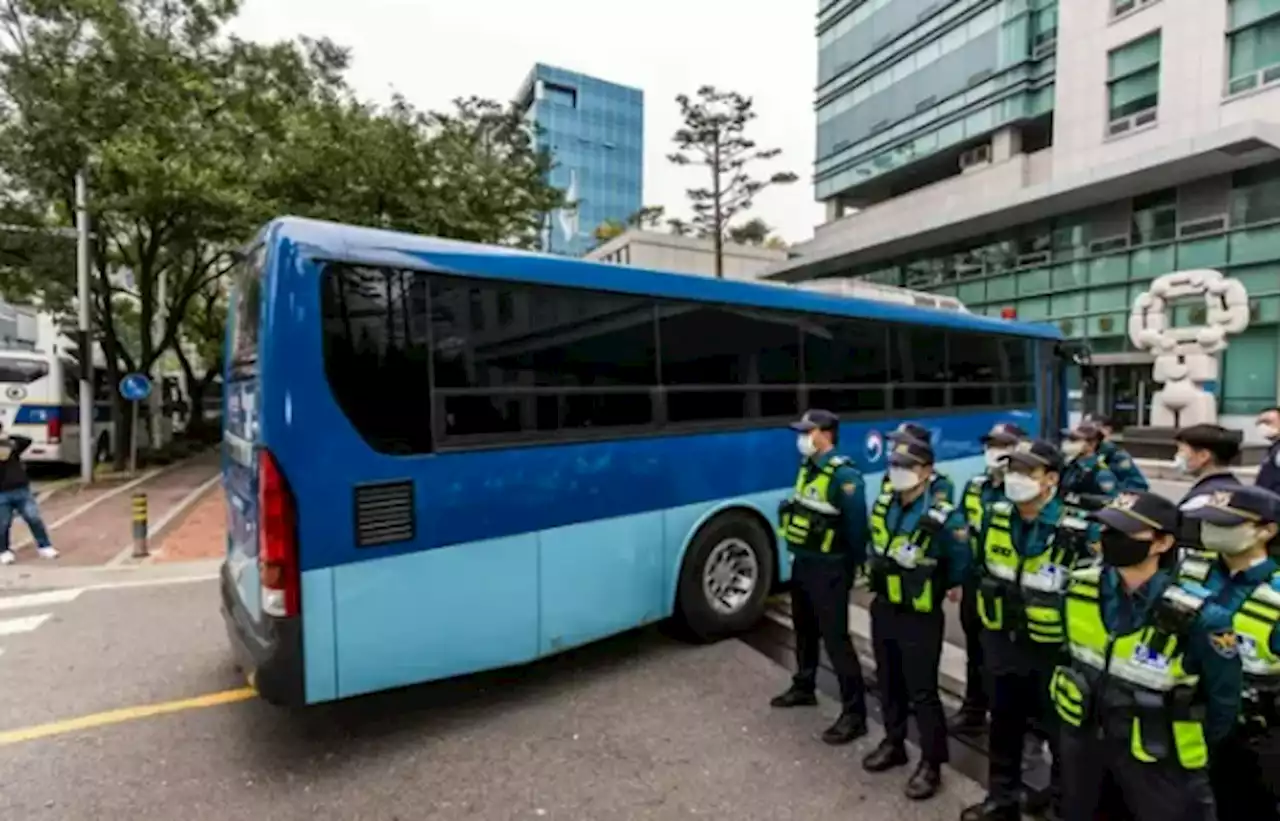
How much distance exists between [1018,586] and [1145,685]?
31.9 inches

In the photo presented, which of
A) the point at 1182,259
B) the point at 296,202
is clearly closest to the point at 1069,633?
the point at 296,202

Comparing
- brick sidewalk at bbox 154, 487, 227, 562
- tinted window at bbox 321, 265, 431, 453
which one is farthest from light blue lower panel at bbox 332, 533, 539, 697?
brick sidewalk at bbox 154, 487, 227, 562

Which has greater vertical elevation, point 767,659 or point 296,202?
A: point 296,202

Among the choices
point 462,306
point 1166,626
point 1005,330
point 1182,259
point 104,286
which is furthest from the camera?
point 1182,259

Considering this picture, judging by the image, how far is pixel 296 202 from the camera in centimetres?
1434

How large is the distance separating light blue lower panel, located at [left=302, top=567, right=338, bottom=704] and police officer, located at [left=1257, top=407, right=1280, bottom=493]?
6.32m

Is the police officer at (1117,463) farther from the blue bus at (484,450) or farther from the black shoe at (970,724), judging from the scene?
the black shoe at (970,724)

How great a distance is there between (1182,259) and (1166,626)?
24636mm

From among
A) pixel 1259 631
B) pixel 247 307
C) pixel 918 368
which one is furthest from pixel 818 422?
pixel 918 368

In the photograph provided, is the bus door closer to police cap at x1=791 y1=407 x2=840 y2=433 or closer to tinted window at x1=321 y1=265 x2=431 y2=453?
tinted window at x1=321 y1=265 x2=431 y2=453

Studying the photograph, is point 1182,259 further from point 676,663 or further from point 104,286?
point 104,286

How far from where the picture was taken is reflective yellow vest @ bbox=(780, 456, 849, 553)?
13.1 feet

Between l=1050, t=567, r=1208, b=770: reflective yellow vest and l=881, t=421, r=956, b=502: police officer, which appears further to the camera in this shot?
l=881, t=421, r=956, b=502: police officer

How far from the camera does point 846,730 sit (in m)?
3.98
